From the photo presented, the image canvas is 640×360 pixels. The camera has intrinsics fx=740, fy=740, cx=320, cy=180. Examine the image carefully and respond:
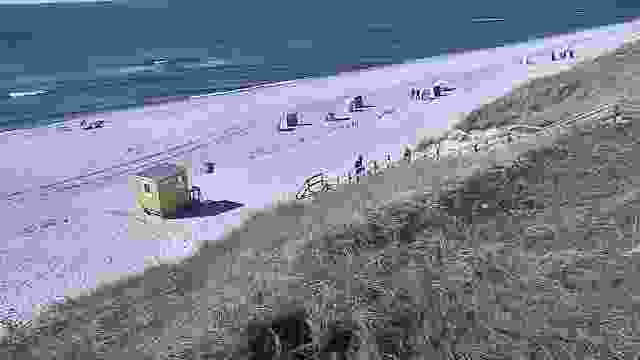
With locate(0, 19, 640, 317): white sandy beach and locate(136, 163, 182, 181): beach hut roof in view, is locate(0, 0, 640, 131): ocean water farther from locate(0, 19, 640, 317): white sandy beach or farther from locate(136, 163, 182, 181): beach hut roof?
locate(136, 163, 182, 181): beach hut roof

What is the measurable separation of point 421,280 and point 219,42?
74898mm

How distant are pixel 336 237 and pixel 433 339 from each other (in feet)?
7.14

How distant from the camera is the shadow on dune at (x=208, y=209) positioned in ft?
62.8

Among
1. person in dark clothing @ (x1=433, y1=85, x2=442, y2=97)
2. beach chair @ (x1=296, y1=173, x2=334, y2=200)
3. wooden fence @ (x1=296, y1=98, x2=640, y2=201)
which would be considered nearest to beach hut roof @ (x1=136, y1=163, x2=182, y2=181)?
beach chair @ (x1=296, y1=173, x2=334, y2=200)

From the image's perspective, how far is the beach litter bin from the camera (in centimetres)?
1906

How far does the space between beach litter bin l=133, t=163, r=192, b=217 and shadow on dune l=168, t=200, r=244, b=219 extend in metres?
0.19

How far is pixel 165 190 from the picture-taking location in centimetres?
1906

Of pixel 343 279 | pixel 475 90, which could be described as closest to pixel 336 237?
pixel 343 279

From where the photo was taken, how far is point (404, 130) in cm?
2866

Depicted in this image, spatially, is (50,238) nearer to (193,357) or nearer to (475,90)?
(193,357)

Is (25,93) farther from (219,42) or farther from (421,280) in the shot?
(421,280)

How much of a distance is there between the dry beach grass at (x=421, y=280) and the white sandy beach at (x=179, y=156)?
6990 millimetres

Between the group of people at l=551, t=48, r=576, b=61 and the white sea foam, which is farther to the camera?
the white sea foam

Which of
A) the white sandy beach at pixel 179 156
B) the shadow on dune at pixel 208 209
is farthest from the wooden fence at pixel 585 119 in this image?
the white sandy beach at pixel 179 156
